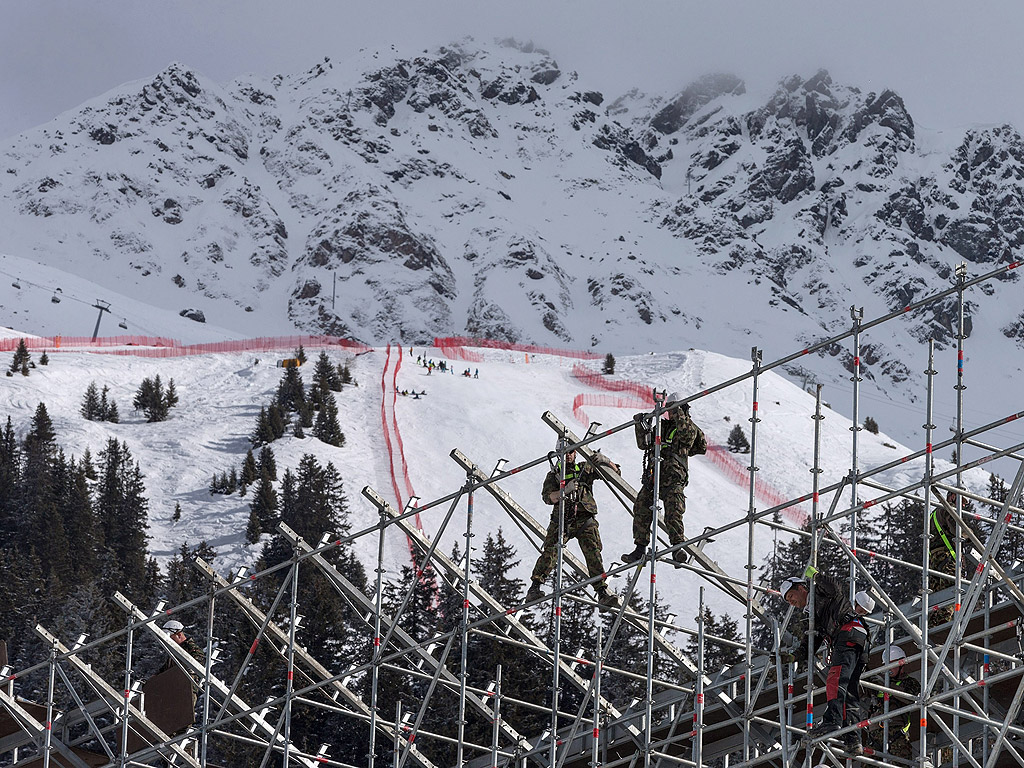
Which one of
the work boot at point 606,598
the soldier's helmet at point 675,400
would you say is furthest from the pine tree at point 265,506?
the soldier's helmet at point 675,400

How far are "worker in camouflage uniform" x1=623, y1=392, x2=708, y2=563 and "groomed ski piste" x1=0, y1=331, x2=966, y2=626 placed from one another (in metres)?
27.9

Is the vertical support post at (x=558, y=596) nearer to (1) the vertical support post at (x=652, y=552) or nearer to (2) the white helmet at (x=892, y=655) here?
(1) the vertical support post at (x=652, y=552)

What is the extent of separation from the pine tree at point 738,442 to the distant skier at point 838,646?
162 ft

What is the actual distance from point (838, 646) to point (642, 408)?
188 feet

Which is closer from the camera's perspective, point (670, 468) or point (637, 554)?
point (637, 554)

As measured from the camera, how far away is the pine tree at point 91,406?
65250mm

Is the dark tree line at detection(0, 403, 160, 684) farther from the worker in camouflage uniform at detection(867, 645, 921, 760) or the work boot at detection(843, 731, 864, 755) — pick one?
the work boot at detection(843, 731, 864, 755)

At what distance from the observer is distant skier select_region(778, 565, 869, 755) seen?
11.8 metres

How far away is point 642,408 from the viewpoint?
68.9 meters

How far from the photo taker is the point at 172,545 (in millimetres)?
51031

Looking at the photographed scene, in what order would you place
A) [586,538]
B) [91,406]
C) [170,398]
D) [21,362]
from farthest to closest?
[21,362] → [170,398] → [91,406] → [586,538]

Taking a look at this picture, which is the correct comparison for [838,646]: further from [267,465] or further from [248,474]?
[248,474]

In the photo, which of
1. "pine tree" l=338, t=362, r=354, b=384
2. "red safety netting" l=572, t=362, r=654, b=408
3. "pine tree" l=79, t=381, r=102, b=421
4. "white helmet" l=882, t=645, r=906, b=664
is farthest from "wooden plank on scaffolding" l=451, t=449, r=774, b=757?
"pine tree" l=338, t=362, r=354, b=384

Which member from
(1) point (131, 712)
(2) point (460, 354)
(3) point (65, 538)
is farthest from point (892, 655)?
(2) point (460, 354)
